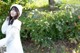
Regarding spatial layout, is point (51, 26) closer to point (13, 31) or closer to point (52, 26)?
point (52, 26)

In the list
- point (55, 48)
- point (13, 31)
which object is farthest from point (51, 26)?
point (13, 31)

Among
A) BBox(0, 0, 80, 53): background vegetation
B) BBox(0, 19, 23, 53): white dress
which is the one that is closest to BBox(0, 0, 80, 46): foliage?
BBox(0, 0, 80, 53): background vegetation

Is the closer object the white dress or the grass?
the white dress

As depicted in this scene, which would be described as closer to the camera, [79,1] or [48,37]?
[48,37]

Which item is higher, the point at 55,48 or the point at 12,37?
the point at 12,37

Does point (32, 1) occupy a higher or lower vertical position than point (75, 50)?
higher

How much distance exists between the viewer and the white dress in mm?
4770

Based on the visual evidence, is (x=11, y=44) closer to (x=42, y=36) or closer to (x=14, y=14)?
(x=14, y=14)

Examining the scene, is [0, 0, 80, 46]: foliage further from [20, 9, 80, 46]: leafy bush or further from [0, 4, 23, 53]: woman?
[0, 4, 23, 53]: woman

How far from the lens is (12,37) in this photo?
4.80 metres

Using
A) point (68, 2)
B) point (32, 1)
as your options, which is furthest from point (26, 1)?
point (68, 2)

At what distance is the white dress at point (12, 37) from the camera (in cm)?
477

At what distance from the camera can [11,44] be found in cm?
499

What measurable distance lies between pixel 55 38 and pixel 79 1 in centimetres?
150
